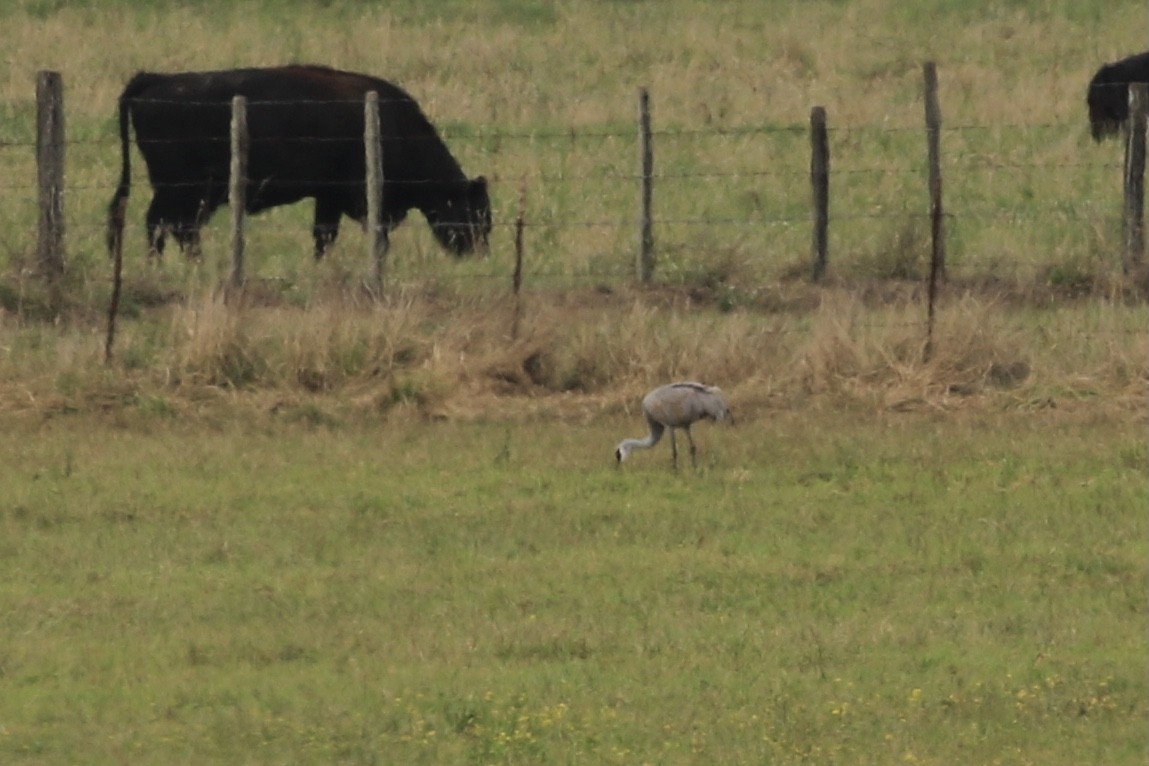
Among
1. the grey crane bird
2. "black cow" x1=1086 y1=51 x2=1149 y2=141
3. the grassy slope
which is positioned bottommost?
the grassy slope

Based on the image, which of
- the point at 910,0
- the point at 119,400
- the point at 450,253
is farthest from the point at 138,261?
the point at 910,0

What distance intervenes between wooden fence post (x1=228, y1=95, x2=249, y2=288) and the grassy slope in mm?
3168

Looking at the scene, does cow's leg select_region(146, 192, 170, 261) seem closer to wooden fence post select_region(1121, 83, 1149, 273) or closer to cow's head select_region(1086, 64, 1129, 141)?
wooden fence post select_region(1121, 83, 1149, 273)

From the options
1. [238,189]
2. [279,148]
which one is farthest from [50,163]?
[279,148]

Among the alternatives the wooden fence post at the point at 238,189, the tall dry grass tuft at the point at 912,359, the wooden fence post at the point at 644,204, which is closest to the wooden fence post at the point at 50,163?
the wooden fence post at the point at 238,189

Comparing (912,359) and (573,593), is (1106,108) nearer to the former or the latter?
(912,359)

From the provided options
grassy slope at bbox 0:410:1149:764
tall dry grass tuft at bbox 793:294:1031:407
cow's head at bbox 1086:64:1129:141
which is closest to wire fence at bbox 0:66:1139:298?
cow's head at bbox 1086:64:1129:141

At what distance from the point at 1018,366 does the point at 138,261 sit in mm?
7581

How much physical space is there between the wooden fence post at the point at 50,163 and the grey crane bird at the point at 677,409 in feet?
18.5

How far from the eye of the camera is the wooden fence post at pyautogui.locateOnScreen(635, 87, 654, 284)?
1716 centimetres

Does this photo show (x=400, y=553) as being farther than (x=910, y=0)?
No

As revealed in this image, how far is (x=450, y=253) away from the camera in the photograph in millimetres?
18719

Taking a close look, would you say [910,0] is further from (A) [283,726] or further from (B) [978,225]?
(A) [283,726]

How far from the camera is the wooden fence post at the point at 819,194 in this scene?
17.1 m
